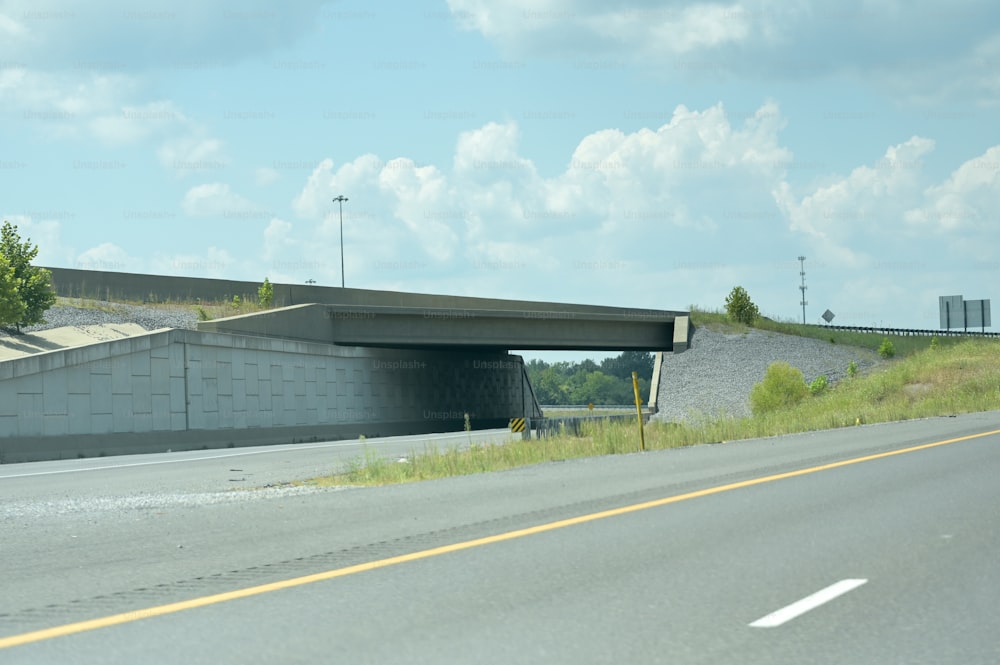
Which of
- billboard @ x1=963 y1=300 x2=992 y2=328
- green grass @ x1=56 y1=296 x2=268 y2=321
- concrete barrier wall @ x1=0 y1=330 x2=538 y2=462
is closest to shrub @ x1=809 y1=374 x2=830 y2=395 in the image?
billboard @ x1=963 y1=300 x2=992 y2=328

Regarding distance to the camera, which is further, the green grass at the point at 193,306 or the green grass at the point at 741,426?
the green grass at the point at 193,306

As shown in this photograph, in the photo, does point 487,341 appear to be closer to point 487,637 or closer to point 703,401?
point 703,401

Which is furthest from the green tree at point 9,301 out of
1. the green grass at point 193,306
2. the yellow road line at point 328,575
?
the yellow road line at point 328,575

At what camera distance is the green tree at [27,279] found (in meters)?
46.1

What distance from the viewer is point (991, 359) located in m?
49.0

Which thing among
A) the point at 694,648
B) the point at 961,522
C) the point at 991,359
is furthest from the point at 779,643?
the point at 991,359

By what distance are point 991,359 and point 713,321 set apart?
2273 centimetres

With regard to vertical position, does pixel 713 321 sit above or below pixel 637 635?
above

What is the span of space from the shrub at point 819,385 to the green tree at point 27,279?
3701 cm

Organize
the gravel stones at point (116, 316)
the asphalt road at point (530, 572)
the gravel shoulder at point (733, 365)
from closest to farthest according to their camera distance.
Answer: the asphalt road at point (530, 572) → the gravel stones at point (116, 316) → the gravel shoulder at point (733, 365)

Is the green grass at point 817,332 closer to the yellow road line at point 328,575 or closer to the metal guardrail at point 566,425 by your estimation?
Result: the metal guardrail at point 566,425

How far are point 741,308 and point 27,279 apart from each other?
4321 centimetres

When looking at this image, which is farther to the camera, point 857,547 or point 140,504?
point 140,504

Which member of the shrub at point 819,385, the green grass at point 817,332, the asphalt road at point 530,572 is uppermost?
the green grass at point 817,332
